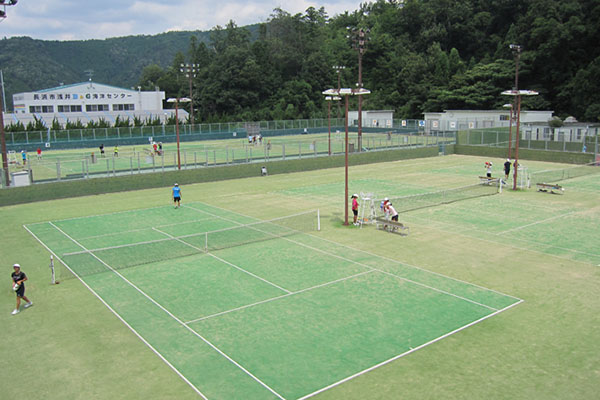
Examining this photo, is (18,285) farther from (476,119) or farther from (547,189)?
(476,119)

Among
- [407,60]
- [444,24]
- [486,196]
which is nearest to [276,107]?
[407,60]

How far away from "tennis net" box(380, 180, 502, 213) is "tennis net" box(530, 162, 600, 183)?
5310mm

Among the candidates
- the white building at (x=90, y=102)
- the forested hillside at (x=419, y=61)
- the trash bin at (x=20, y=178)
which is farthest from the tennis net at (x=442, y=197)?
the white building at (x=90, y=102)

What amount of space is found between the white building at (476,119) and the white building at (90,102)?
51.2m

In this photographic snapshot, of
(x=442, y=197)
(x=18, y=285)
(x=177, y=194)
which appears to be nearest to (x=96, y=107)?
(x=177, y=194)

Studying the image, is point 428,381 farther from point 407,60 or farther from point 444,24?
point 444,24

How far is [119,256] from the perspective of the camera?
2023 cm

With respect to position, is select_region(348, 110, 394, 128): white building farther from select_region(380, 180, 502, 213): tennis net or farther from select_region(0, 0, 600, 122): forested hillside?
select_region(380, 180, 502, 213): tennis net

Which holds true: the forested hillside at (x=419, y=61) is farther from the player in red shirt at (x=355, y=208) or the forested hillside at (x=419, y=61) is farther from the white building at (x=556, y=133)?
the player in red shirt at (x=355, y=208)

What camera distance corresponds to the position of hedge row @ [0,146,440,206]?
33.0 meters

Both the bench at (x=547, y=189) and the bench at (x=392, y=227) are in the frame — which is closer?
the bench at (x=392, y=227)

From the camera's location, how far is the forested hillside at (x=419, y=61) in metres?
88.4

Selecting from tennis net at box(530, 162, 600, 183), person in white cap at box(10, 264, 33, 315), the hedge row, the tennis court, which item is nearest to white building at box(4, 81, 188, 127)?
the hedge row

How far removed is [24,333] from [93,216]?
50.8 feet
